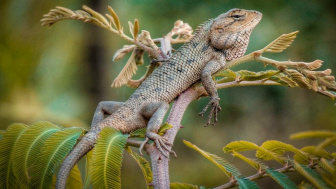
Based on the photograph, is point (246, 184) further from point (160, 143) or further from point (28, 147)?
point (28, 147)

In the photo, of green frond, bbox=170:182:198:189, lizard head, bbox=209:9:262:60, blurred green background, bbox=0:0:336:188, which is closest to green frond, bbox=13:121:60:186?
green frond, bbox=170:182:198:189

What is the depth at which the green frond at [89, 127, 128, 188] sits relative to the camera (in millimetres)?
1766

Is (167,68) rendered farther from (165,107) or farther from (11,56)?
(11,56)

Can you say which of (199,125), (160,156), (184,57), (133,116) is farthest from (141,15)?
(160,156)

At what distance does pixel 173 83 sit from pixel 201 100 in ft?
15.4

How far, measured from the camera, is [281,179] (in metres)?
1.77

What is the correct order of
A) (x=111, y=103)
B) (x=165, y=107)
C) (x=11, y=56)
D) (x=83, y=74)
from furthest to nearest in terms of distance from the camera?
(x=83, y=74)
(x=11, y=56)
(x=111, y=103)
(x=165, y=107)

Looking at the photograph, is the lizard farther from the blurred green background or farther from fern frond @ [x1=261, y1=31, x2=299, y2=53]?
the blurred green background

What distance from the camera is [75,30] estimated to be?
32.1 ft

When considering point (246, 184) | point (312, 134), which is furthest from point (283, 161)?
point (312, 134)

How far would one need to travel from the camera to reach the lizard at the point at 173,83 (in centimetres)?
221

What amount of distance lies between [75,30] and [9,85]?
9.41 ft

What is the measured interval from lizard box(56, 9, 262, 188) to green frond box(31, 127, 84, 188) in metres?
0.19

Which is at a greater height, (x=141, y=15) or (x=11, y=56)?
(x=141, y=15)
